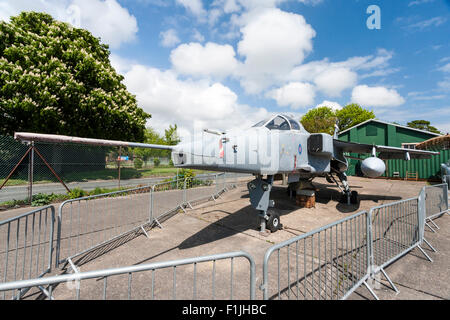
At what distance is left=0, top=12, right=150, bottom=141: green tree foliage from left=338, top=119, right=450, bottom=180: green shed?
22.3m

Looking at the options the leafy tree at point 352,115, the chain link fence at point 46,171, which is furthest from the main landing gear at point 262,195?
the leafy tree at point 352,115

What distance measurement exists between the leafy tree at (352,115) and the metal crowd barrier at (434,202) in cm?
4681

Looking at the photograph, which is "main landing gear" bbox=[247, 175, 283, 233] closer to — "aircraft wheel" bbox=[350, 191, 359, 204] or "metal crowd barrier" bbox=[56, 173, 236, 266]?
"metal crowd barrier" bbox=[56, 173, 236, 266]

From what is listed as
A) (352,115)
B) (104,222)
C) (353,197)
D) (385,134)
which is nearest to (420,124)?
(352,115)

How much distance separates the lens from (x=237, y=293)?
9.46 feet

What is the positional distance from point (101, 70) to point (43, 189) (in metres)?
8.89

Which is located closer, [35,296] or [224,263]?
[35,296]

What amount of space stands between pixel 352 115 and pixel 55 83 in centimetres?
5488

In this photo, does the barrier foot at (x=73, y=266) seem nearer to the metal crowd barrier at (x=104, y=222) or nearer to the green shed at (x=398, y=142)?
the metal crowd barrier at (x=104, y=222)

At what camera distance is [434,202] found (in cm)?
611

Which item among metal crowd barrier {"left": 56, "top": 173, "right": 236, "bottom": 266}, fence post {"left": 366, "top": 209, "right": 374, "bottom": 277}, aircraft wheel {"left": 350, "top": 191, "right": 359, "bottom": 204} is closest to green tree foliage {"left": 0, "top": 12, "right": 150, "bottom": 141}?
metal crowd barrier {"left": 56, "top": 173, "right": 236, "bottom": 266}

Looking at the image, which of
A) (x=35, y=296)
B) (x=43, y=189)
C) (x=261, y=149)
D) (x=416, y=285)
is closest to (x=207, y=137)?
(x=261, y=149)

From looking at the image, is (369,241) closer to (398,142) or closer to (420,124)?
(398,142)
